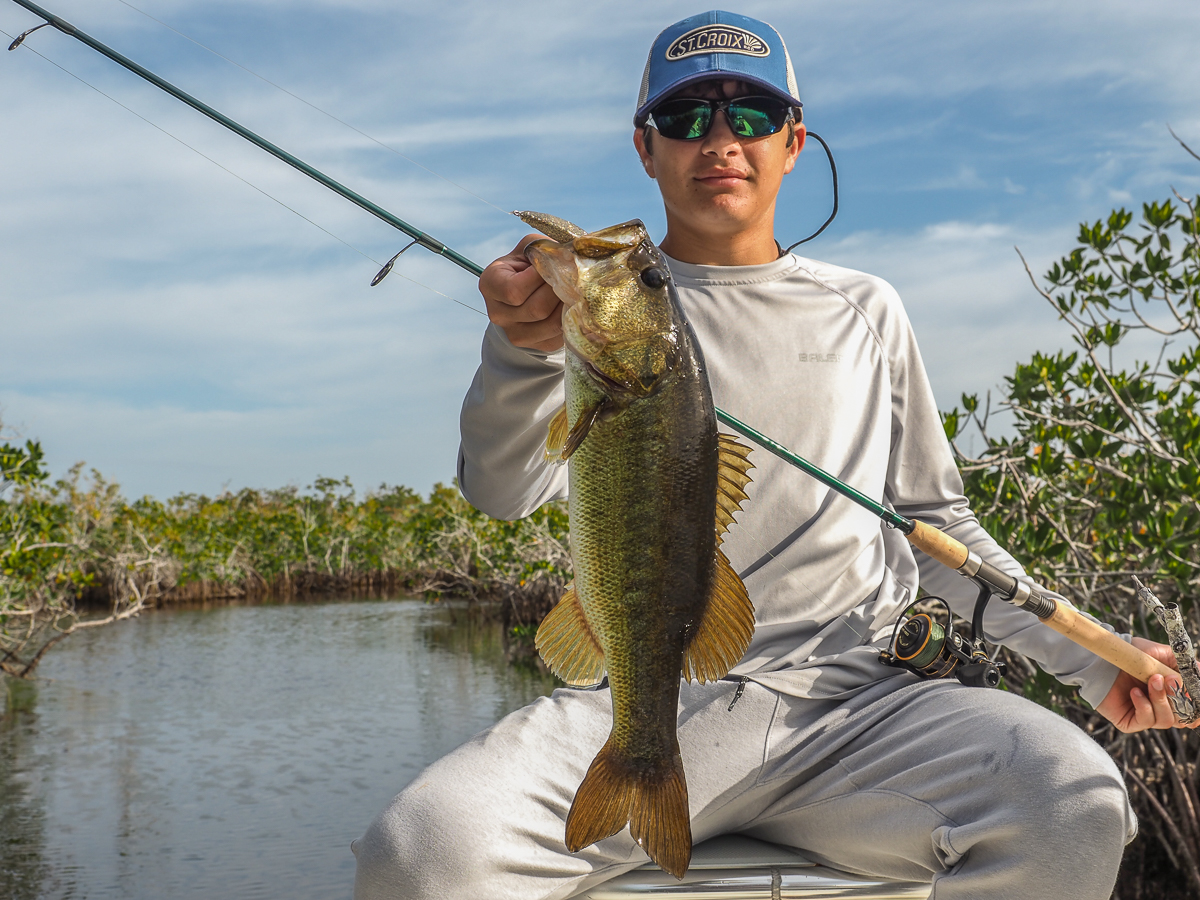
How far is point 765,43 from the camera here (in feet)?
9.41

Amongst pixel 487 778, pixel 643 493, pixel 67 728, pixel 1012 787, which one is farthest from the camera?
pixel 67 728

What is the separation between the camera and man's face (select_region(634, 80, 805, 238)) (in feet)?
9.24

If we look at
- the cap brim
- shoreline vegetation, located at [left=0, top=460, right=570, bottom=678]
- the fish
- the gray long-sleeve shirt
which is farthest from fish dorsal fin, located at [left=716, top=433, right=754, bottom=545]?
shoreline vegetation, located at [left=0, top=460, right=570, bottom=678]

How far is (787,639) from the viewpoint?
2.61 metres

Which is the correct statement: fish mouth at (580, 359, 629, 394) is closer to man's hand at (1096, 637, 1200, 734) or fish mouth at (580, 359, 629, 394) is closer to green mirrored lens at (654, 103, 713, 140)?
green mirrored lens at (654, 103, 713, 140)

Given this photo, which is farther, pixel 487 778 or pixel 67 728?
pixel 67 728

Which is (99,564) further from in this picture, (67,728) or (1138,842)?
(1138,842)

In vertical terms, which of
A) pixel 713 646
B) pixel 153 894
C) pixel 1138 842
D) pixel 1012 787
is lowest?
pixel 153 894

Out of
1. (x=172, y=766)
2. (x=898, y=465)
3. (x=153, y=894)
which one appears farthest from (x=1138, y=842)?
(x=172, y=766)

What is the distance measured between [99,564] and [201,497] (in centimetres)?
776

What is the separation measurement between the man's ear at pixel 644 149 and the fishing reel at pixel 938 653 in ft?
4.86

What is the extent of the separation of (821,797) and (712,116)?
1795 millimetres

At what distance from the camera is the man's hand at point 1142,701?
2.41m

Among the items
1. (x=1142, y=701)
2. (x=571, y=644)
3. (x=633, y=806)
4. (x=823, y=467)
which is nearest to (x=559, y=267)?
(x=571, y=644)
